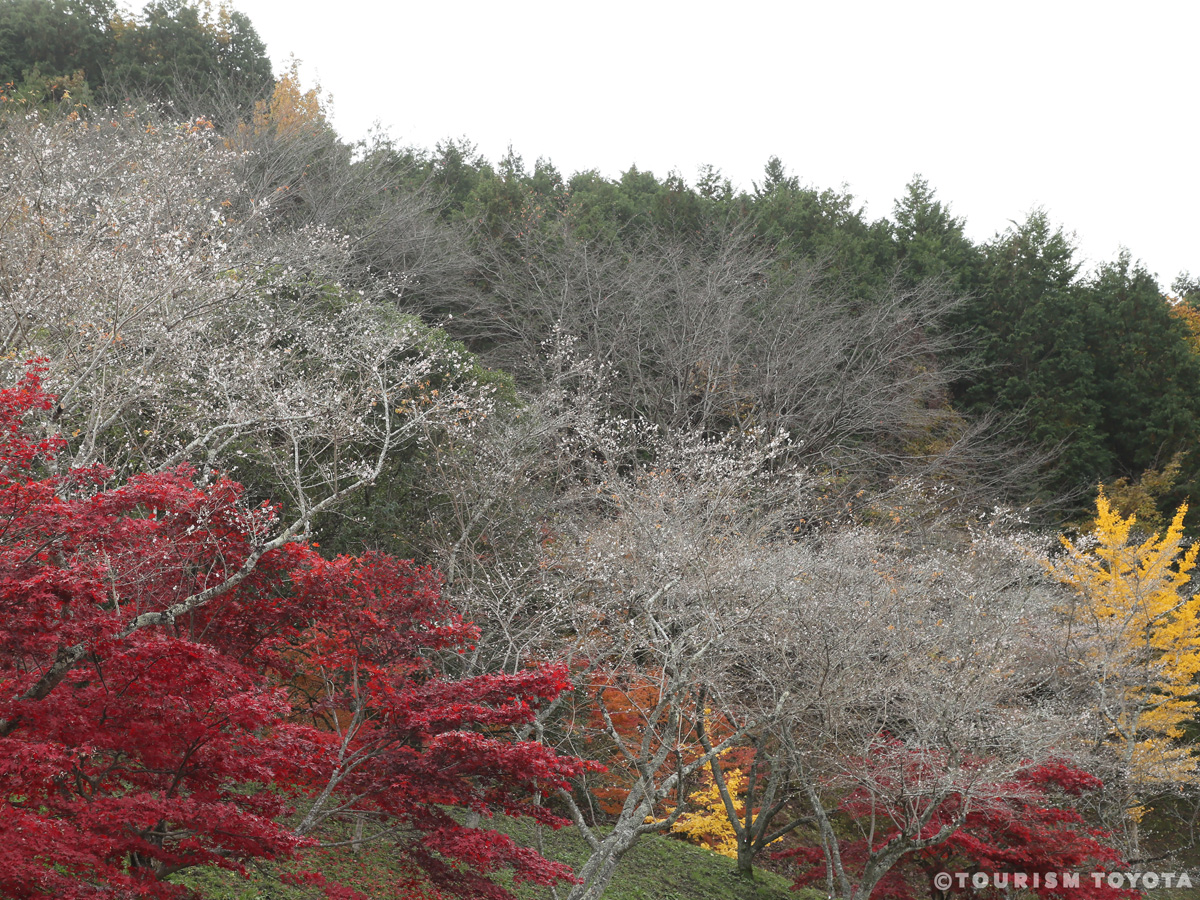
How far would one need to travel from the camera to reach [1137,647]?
43.0ft

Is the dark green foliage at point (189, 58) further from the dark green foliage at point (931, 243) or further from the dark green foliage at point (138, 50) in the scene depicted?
the dark green foliage at point (931, 243)

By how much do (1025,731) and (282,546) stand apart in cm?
733

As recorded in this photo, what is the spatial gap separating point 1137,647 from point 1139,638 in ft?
0.53

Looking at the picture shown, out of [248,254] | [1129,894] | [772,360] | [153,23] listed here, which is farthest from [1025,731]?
[153,23]

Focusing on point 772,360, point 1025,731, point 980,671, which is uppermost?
point 772,360

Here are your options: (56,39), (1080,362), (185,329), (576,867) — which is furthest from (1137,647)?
(56,39)

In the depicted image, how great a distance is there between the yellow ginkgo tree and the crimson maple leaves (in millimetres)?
10911

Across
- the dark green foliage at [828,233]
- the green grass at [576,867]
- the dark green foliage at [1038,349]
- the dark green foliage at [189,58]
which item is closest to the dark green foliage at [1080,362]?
the dark green foliage at [1038,349]

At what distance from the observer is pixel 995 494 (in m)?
17.2

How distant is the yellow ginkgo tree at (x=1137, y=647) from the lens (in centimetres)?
1242

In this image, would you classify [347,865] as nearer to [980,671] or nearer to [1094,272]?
[980,671]

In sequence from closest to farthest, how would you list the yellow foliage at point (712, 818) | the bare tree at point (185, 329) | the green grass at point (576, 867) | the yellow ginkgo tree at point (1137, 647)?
the green grass at point (576, 867) → the bare tree at point (185, 329) → the yellow foliage at point (712, 818) → the yellow ginkgo tree at point (1137, 647)

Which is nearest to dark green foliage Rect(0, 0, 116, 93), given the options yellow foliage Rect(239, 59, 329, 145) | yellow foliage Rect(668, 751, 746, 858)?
yellow foliage Rect(239, 59, 329, 145)

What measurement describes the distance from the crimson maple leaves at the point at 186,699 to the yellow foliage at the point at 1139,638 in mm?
11131
